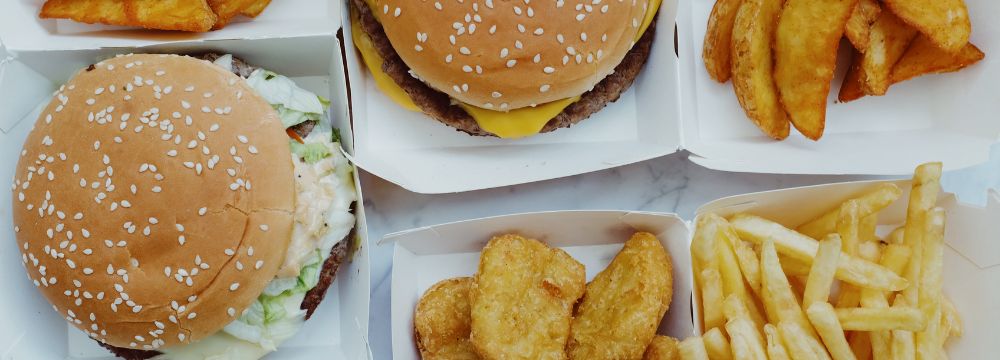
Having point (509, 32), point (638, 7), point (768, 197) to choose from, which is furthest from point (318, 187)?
point (768, 197)

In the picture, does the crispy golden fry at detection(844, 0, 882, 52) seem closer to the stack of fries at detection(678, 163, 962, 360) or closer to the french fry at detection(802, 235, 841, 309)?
the stack of fries at detection(678, 163, 962, 360)

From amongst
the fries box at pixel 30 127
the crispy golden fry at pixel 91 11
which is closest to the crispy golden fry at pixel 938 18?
the fries box at pixel 30 127

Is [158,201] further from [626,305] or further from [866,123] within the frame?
[866,123]

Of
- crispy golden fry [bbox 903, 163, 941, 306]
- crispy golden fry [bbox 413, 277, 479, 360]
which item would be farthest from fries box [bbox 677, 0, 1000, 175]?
crispy golden fry [bbox 413, 277, 479, 360]

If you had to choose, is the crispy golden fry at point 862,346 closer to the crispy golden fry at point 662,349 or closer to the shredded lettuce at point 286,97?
the crispy golden fry at point 662,349

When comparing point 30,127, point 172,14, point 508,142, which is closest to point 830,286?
point 508,142

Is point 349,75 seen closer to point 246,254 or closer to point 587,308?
point 246,254
